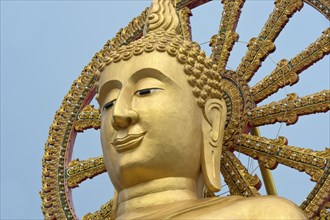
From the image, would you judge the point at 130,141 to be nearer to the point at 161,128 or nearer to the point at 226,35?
the point at 161,128

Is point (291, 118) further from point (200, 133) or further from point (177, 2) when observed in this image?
point (177, 2)

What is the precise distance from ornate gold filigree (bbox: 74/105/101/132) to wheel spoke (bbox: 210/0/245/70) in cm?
82

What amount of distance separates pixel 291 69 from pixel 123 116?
48.6 inches

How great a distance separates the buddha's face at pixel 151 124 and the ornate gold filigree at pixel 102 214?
2.43ft

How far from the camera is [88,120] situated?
5691mm

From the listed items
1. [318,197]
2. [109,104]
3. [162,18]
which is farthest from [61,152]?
Answer: [318,197]

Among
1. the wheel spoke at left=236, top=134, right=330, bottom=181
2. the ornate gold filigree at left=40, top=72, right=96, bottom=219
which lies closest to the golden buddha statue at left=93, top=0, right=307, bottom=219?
the wheel spoke at left=236, top=134, right=330, bottom=181

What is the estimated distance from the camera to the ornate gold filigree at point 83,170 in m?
5.51

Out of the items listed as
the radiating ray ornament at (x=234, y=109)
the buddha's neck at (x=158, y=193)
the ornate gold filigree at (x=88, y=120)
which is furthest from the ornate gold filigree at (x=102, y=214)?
the buddha's neck at (x=158, y=193)

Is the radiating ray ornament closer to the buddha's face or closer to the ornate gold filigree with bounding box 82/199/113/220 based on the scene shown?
the ornate gold filigree with bounding box 82/199/113/220

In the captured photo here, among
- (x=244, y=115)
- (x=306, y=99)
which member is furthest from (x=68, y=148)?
(x=306, y=99)

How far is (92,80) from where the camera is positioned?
5.79 metres

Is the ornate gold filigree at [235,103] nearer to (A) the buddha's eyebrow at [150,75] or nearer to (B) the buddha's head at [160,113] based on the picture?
(B) the buddha's head at [160,113]

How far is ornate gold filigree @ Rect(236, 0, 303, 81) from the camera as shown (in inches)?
213
